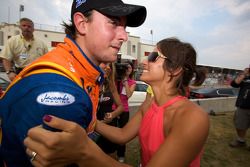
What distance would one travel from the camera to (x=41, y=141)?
3.24 feet

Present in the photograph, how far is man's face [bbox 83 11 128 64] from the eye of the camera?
1.75 metres

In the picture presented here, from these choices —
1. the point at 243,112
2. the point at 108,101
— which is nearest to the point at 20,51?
the point at 108,101

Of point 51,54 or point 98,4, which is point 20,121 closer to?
point 51,54

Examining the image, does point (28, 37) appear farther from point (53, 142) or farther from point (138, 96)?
point (138, 96)

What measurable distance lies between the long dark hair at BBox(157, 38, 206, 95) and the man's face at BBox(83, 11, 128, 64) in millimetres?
911

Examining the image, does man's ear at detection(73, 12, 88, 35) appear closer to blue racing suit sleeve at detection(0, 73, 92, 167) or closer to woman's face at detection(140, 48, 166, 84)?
blue racing suit sleeve at detection(0, 73, 92, 167)

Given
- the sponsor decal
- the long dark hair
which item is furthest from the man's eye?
the long dark hair

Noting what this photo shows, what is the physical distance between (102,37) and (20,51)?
135 inches

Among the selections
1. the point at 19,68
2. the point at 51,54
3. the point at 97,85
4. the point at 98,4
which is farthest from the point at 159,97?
the point at 19,68

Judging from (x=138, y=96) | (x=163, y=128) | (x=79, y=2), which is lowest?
(x=138, y=96)

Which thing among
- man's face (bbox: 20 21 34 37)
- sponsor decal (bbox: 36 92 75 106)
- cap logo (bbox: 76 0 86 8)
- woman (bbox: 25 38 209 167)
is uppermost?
cap logo (bbox: 76 0 86 8)

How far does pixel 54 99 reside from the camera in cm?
111

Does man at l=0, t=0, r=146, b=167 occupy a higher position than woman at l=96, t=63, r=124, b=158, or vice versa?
man at l=0, t=0, r=146, b=167

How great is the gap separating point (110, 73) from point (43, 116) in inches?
151
